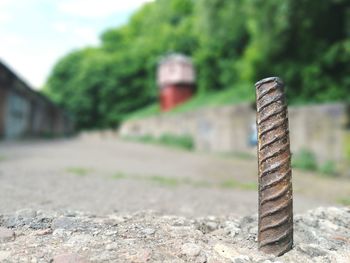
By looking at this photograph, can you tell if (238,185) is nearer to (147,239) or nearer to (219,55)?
(147,239)

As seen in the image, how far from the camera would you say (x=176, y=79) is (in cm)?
2348

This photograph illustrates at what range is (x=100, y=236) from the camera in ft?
6.48

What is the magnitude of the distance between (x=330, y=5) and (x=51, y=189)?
10.4 m

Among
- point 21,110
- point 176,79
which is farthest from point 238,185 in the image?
point 176,79

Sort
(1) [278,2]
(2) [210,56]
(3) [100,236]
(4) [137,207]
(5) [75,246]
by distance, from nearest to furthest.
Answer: (5) [75,246] < (3) [100,236] < (4) [137,207] < (1) [278,2] < (2) [210,56]

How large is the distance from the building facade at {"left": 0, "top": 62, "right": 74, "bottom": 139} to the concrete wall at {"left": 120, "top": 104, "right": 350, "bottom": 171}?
5.64m

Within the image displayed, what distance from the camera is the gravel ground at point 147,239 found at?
1769mm

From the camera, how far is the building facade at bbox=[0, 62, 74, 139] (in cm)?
1188

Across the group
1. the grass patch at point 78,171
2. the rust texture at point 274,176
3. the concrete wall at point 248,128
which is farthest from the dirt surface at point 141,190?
the rust texture at point 274,176

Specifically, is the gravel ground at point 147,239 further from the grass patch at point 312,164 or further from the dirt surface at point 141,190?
the grass patch at point 312,164

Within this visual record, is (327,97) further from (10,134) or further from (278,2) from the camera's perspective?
(10,134)

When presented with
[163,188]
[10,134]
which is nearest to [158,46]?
[10,134]

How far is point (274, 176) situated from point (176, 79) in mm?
21835

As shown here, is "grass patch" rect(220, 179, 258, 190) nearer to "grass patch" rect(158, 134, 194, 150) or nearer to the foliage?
the foliage
